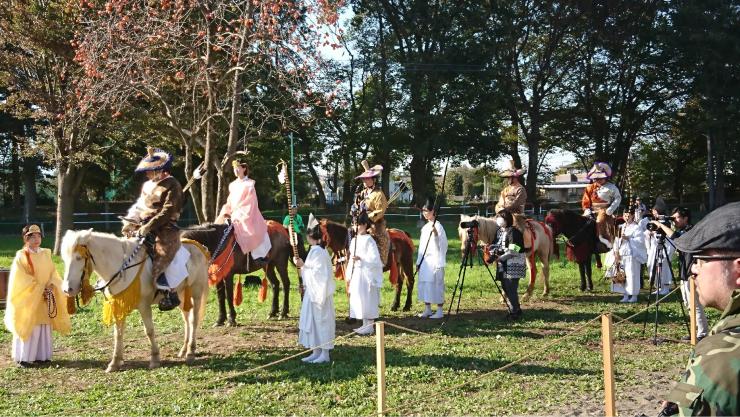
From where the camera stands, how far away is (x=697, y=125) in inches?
1208

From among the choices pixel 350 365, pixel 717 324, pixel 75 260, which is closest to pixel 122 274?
pixel 75 260

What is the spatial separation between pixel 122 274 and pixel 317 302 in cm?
249

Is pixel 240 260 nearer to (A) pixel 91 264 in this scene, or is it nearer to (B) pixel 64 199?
(A) pixel 91 264

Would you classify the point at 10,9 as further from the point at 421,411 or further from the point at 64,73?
the point at 421,411

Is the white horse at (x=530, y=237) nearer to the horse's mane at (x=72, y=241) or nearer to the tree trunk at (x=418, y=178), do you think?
the horse's mane at (x=72, y=241)

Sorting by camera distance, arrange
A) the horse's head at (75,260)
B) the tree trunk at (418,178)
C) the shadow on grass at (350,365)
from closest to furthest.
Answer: the horse's head at (75,260)
the shadow on grass at (350,365)
the tree trunk at (418,178)

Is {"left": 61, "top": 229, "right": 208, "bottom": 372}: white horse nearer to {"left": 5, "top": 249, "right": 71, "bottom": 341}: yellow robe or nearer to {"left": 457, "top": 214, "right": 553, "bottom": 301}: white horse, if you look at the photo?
{"left": 5, "top": 249, "right": 71, "bottom": 341}: yellow robe

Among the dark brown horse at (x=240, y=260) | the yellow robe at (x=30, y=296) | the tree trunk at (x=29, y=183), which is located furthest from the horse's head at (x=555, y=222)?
the tree trunk at (x=29, y=183)

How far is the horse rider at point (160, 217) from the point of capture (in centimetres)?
831

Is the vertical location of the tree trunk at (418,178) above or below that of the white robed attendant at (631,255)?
above

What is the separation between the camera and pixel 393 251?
12016 millimetres

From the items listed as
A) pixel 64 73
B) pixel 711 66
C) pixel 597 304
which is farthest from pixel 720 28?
pixel 64 73

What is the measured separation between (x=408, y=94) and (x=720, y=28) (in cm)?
1677

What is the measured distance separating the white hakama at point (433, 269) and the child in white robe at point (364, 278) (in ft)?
5.78
